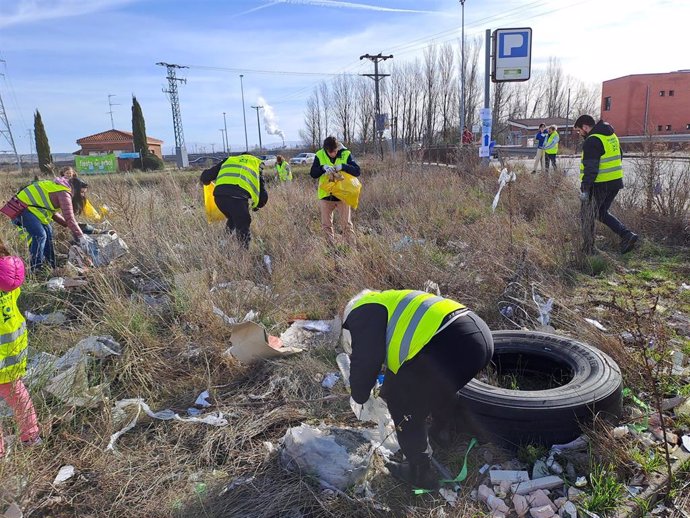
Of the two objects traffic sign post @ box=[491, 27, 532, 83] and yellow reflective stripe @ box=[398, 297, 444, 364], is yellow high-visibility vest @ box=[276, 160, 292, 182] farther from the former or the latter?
yellow reflective stripe @ box=[398, 297, 444, 364]

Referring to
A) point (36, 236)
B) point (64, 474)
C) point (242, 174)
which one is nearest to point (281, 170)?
point (242, 174)

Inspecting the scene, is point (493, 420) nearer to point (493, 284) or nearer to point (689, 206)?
point (493, 284)

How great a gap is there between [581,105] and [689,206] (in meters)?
60.4

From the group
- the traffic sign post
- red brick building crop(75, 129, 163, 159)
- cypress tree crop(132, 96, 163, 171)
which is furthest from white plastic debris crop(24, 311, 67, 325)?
red brick building crop(75, 129, 163, 159)

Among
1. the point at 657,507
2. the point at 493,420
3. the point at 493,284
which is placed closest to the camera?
the point at 657,507

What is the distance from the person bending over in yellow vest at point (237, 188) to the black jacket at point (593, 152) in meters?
4.06

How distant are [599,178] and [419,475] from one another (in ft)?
15.4

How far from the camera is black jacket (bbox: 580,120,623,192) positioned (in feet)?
18.1

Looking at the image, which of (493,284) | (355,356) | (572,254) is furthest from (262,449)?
(572,254)

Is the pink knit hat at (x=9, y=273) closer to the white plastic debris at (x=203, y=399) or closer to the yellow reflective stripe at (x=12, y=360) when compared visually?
the yellow reflective stripe at (x=12, y=360)

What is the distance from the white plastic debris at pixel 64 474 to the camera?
2508 millimetres

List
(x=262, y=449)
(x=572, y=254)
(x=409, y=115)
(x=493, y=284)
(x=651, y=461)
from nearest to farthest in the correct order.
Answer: (x=651, y=461) → (x=262, y=449) → (x=493, y=284) → (x=572, y=254) → (x=409, y=115)

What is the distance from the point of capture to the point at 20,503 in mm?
2250

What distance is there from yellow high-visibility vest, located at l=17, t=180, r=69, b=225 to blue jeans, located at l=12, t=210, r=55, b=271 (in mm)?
77
